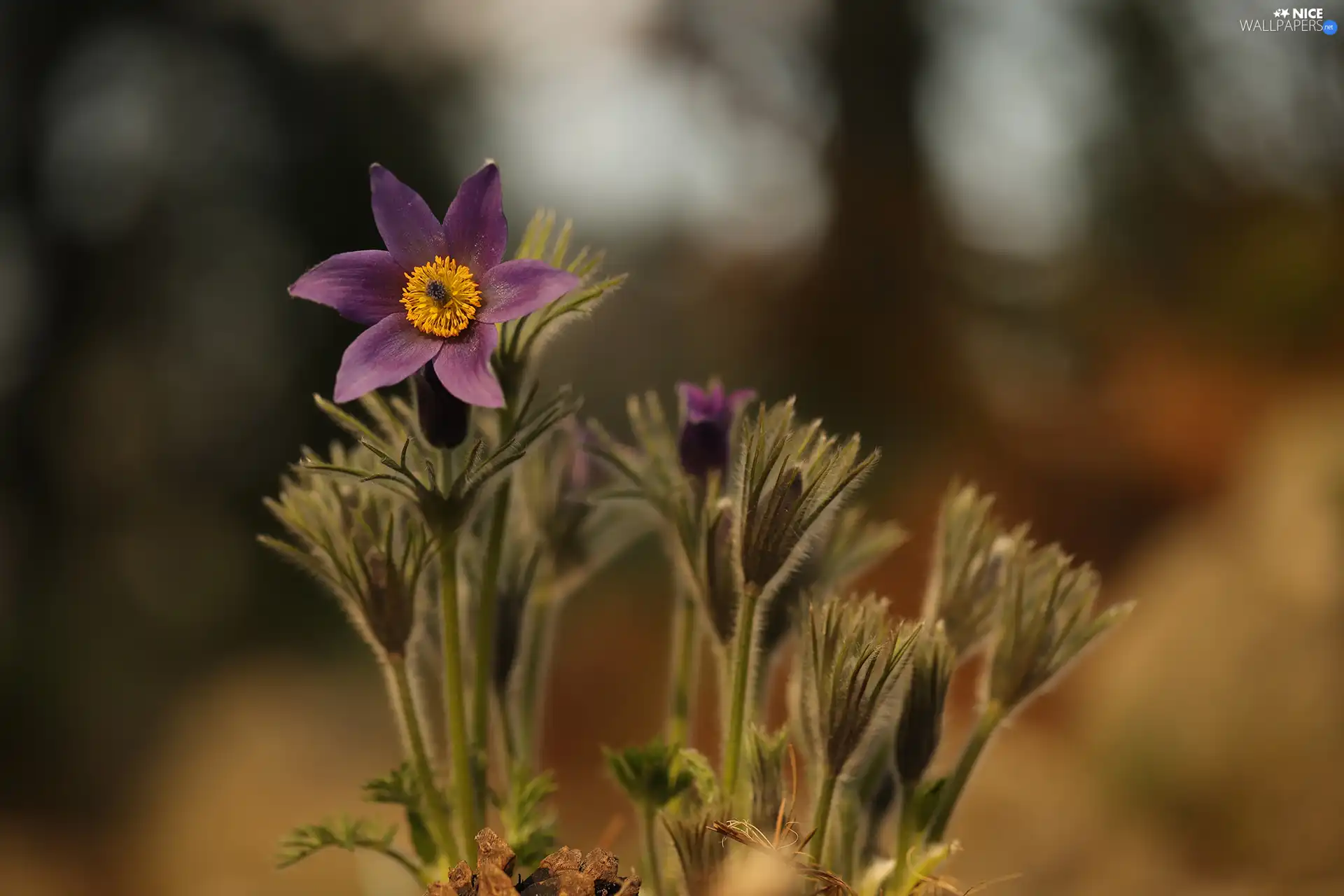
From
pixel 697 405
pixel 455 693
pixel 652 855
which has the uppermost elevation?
pixel 697 405

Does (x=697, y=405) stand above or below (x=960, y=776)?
above

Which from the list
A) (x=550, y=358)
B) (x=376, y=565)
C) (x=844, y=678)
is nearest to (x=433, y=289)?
(x=376, y=565)

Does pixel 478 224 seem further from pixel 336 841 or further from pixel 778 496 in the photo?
pixel 336 841

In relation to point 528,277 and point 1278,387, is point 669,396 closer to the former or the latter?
point 1278,387

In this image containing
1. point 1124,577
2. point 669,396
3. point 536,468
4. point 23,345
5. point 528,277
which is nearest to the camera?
point 528,277

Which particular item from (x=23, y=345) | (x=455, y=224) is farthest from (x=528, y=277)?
(x=23, y=345)

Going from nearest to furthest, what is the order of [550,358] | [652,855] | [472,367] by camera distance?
[472,367] → [652,855] → [550,358]

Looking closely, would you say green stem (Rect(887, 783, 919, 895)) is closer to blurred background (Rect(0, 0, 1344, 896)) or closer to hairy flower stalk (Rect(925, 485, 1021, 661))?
hairy flower stalk (Rect(925, 485, 1021, 661))
